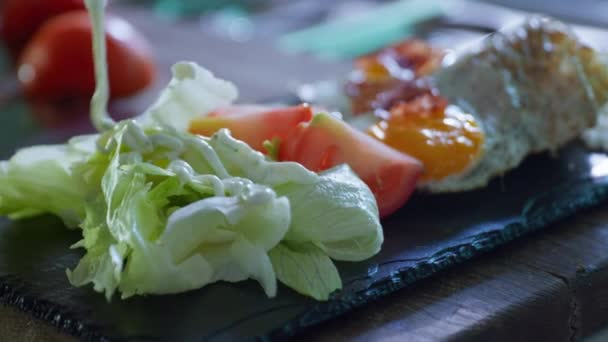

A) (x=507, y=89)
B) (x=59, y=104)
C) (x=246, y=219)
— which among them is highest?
(x=507, y=89)

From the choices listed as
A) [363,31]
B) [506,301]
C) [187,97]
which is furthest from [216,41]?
[506,301]

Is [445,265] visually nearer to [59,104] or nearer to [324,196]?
[324,196]

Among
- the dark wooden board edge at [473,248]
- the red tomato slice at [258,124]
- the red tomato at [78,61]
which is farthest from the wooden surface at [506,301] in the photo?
the red tomato at [78,61]

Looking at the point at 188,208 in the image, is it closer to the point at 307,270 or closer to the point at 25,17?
the point at 307,270

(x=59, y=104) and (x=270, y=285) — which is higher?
(x=270, y=285)

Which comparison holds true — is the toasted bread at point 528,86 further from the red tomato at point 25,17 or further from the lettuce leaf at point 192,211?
the red tomato at point 25,17

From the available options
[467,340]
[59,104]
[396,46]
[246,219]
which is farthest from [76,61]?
[467,340]
